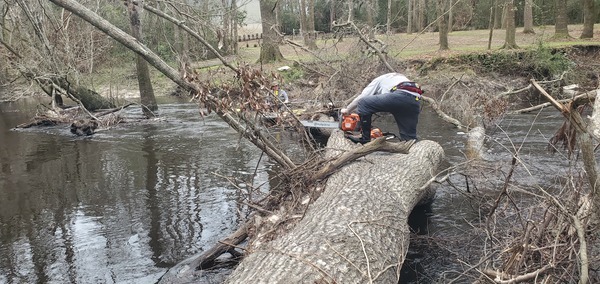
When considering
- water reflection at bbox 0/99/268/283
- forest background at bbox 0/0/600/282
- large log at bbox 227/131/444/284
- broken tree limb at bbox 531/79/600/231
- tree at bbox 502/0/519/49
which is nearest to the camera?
broken tree limb at bbox 531/79/600/231

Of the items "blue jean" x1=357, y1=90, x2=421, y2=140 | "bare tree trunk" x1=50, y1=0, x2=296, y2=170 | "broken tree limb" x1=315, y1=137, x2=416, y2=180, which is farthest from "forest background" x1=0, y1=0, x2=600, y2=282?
"blue jean" x1=357, y1=90, x2=421, y2=140

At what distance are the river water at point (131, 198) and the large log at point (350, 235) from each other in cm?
70

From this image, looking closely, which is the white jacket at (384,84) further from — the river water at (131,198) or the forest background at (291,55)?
the river water at (131,198)

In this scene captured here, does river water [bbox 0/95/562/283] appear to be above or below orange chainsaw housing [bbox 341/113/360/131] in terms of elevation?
below

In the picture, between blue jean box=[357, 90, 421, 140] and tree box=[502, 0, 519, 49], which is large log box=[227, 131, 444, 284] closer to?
blue jean box=[357, 90, 421, 140]

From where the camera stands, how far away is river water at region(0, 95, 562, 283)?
192 inches

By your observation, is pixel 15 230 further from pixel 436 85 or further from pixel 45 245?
pixel 436 85

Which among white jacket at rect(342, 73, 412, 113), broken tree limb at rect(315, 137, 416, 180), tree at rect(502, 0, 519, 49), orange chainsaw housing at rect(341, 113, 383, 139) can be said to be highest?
tree at rect(502, 0, 519, 49)

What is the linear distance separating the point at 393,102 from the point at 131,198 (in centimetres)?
392

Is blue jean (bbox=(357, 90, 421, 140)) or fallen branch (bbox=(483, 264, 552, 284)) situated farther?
blue jean (bbox=(357, 90, 421, 140))

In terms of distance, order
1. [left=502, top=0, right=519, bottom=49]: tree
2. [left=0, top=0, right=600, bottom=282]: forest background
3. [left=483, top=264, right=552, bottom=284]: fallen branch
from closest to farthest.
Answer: [left=483, top=264, right=552, bottom=284]: fallen branch, [left=0, top=0, right=600, bottom=282]: forest background, [left=502, top=0, right=519, bottom=49]: tree

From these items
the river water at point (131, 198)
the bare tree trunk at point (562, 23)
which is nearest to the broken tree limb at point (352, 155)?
the river water at point (131, 198)

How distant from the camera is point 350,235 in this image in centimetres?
361

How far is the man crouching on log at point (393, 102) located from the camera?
22.1 ft
